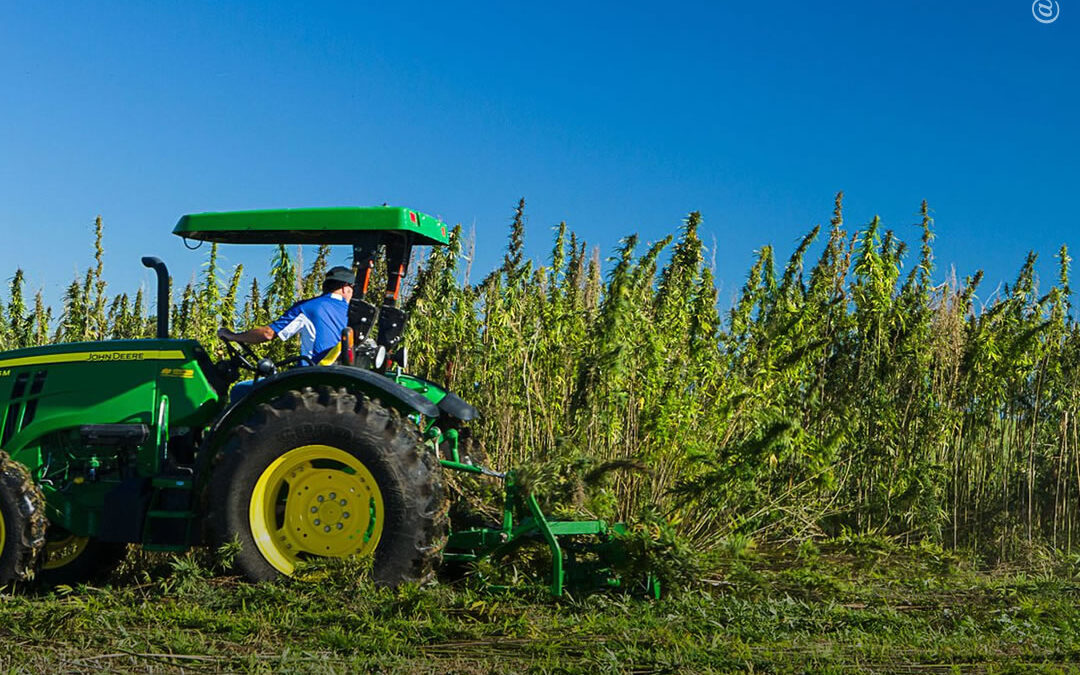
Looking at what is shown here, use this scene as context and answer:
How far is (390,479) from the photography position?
495 centimetres

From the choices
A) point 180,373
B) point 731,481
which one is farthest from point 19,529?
point 731,481

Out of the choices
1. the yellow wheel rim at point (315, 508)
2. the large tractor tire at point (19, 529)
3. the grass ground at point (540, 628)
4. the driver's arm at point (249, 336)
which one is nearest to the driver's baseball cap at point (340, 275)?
the driver's arm at point (249, 336)

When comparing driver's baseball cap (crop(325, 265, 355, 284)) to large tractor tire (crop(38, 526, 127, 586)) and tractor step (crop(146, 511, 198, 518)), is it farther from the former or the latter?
large tractor tire (crop(38, 526, 127, 586))

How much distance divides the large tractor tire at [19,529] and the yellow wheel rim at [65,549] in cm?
54

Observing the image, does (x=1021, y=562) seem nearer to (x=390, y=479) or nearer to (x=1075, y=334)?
(x=1075, y=334)

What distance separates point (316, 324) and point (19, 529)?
1728 mm

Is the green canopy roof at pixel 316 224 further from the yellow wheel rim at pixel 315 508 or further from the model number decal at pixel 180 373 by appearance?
the yellow wheel rim at pixel 315 508

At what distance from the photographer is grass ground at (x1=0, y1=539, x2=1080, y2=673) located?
3.94m

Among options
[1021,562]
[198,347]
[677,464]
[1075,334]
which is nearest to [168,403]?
[198,347]

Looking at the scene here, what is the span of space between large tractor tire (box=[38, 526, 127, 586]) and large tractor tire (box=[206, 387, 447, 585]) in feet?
4.02

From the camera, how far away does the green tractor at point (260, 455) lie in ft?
16.5

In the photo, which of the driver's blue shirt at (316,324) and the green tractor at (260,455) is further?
the driver's blue shirt at (316,324)

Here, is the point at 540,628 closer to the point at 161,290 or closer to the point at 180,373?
the point at 180,373

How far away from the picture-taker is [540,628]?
4438 millimetres
